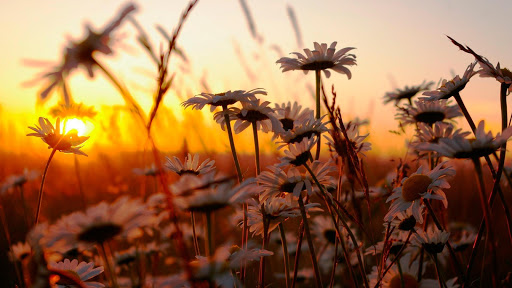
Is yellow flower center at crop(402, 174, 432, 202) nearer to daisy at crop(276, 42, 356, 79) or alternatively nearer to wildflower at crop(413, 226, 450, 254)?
wildflower at crop(413, 226, 450, 254)

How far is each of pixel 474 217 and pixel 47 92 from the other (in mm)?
4127

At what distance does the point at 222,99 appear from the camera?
1.66m

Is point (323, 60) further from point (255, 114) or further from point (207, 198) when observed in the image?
point (207, 198)

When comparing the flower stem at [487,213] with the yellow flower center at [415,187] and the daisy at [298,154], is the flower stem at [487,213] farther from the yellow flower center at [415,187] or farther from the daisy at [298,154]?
the daisy at [298,154]

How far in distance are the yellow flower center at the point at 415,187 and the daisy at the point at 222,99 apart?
1.90 feet

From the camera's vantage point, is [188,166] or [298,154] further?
[188,166]

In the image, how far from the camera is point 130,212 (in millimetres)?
805

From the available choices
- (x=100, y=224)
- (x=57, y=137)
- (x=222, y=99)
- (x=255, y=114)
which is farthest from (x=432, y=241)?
(x=57, y=137)

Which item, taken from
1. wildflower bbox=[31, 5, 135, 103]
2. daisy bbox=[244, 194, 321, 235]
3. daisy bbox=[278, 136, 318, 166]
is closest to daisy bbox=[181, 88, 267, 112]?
daisy bbox=[278, 136, 318, 166]

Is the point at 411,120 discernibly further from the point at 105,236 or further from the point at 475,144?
the point at 105,236

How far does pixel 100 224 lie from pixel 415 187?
1.01 m

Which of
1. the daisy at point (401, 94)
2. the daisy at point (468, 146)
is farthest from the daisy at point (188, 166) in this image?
the daisy at point (401, 94)

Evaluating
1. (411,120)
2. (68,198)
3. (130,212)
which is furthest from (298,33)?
(68,198)

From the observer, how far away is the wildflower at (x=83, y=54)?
83 cm
